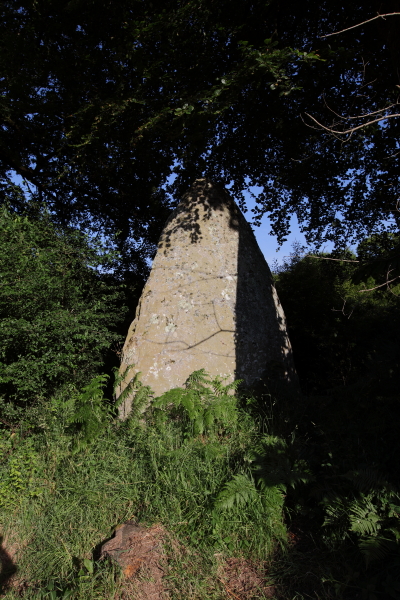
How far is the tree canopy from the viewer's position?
18.6 feet

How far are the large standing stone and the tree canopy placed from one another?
153 cm

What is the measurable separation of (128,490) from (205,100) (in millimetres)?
4993

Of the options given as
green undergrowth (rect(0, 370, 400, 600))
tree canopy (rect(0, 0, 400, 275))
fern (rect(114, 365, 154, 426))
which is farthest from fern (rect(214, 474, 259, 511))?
tree canopy (rect(0, 0, 400, 275))

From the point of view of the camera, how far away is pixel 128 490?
3.32 meters

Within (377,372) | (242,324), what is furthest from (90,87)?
(377,372)

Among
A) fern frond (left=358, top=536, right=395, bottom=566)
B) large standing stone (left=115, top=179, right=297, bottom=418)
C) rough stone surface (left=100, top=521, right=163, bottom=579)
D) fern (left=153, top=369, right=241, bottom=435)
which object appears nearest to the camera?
fern frond (left=358, top=536, right=395, bottom=566)

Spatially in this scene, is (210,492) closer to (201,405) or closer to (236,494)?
(236,494)

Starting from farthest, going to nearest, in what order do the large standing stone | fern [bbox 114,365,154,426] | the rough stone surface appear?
1. the large standing stone
2. fern [bbox 114,365,154,426]
3. the rough stone surface

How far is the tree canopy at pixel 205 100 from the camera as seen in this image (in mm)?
5680

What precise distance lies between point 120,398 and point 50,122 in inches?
259

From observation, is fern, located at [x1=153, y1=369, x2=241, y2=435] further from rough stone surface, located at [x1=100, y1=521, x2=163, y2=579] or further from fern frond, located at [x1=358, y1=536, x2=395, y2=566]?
fern frond, located at [x1=358, y1=536, x2=395, y2=566]

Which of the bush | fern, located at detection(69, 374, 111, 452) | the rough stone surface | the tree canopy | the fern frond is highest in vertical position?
the tree canopy

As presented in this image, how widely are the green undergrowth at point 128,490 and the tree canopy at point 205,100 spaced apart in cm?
369

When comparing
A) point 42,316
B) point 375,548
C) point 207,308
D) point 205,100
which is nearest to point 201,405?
point 207,308
